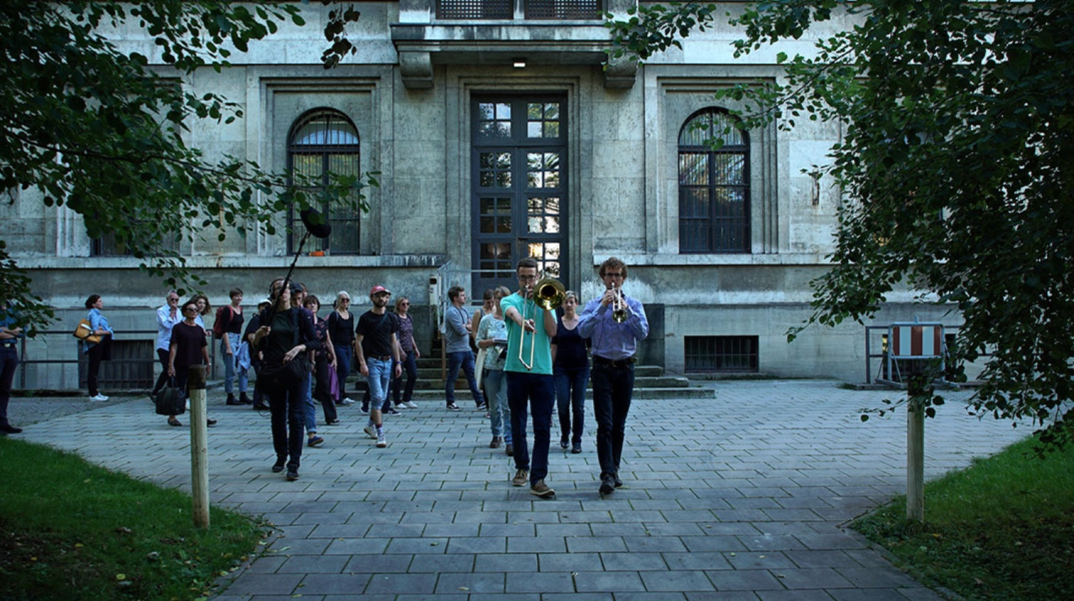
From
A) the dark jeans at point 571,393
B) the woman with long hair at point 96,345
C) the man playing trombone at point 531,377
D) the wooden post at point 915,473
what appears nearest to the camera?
the wooden post at point 915,473

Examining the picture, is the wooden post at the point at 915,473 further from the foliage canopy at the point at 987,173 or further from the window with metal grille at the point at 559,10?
the window with metal grille at the point at 559,10

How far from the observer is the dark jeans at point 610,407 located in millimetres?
7316

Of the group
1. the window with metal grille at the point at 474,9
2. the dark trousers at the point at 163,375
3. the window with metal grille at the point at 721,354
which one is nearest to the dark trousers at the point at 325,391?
the dark trousers at the point at 163,375

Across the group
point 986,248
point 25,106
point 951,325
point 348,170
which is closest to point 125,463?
point 25,106

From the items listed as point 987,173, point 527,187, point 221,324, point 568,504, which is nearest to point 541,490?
point 568,504

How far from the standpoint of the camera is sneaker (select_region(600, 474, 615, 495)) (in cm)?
722

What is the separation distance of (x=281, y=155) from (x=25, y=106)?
552 inches

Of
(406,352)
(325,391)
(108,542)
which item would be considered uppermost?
(406,352)

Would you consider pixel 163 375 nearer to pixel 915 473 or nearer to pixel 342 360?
pixel 342 360

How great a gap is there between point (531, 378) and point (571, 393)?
218 cm

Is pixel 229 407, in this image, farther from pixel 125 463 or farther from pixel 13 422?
pixel 125 463

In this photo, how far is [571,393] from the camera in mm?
9453

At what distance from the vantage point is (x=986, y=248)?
451 cm

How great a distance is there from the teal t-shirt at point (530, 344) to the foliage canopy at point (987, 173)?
2.95 m
